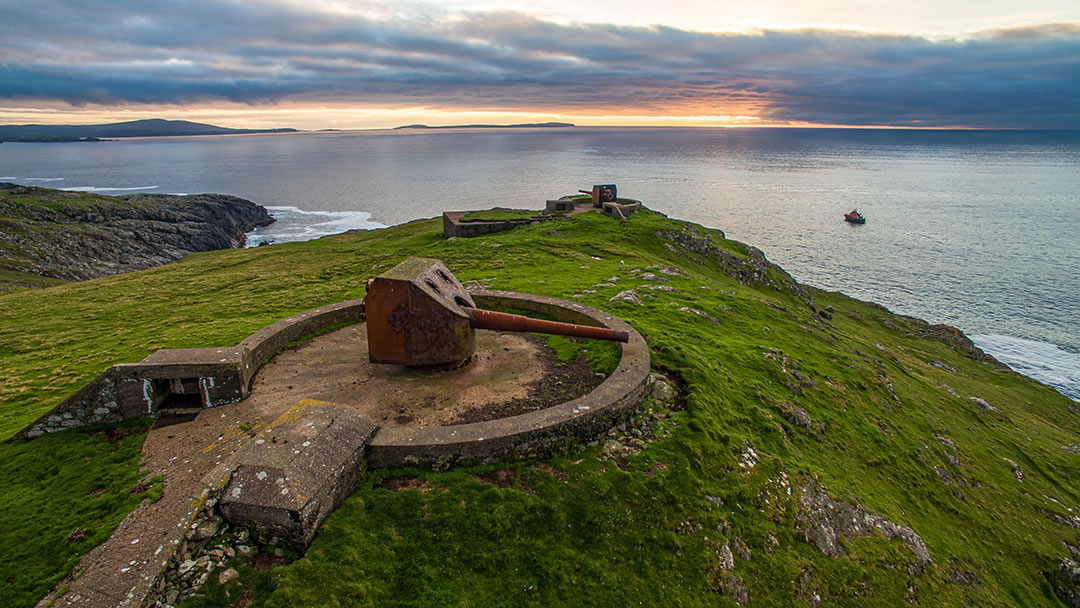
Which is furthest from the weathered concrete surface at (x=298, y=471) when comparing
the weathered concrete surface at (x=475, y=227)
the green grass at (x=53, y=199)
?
the green grass at (x=53, y=199)

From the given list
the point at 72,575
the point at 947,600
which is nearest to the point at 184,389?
the point at 72,575

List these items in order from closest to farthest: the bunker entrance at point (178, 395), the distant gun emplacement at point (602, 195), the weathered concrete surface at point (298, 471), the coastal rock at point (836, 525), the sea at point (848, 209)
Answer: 1. the weathered concrete surface at point (298, 471)
2. the bunker entrance at point (178, 395)
3. the coastal rock at point (836, 525)
4. the distant gun emplacement at point (602, 195)
5. the sea at point (848, 209)

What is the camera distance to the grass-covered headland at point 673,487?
6.98m

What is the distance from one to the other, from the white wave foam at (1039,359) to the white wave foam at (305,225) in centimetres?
6385

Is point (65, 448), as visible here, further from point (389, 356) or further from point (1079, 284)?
point (1079, 284)

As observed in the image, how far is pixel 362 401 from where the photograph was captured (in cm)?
994

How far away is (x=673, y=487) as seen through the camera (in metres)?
8.84

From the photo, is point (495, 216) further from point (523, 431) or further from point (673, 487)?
point (673, 487)

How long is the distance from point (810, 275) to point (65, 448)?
2119 inches

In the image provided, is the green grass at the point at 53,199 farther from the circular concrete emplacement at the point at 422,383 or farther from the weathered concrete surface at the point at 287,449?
the weathered concrete surface at the point at 287,449

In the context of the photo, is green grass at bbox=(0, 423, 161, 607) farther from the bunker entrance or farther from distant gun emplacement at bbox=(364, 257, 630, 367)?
distant gun emplacement at bbox=(364, 257, 630, 367)

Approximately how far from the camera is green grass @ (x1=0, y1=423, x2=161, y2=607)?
5957mm

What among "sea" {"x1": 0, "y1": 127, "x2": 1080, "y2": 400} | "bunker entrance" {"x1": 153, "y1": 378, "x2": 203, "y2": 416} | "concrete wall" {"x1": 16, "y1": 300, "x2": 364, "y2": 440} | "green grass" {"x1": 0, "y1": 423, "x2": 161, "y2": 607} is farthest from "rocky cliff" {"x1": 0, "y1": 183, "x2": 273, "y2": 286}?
"green grass" {"x1": 0, "y1": 423, "x2": 161, "y2": 607}

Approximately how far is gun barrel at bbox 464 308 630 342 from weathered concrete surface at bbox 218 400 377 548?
131 inches
